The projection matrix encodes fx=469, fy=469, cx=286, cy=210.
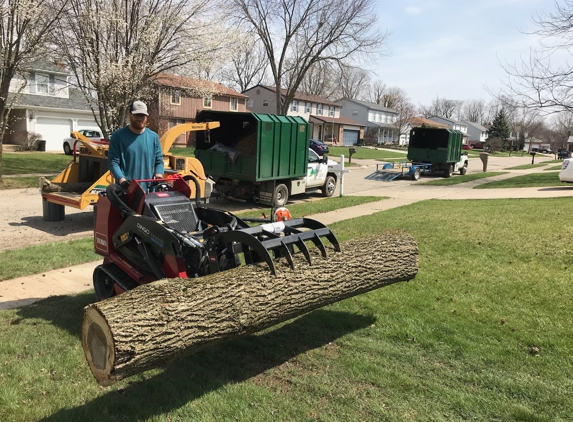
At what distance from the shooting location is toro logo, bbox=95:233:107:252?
4699 millimetres

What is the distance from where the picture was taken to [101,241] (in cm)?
476

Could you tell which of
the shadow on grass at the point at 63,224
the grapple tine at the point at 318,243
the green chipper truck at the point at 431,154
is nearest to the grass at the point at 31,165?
the shadow on grass at the point at 63,224

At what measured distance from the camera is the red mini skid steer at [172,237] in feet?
12.7

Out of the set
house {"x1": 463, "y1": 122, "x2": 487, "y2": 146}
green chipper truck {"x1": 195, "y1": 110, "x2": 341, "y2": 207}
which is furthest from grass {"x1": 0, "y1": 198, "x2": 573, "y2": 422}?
house {"x1": 463, "y1": 122, "x2": 487, "y2": 146}

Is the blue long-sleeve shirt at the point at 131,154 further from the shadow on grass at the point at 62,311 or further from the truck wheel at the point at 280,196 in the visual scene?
the truck wheel at the point at 280,196

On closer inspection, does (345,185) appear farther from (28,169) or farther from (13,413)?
(13,413)

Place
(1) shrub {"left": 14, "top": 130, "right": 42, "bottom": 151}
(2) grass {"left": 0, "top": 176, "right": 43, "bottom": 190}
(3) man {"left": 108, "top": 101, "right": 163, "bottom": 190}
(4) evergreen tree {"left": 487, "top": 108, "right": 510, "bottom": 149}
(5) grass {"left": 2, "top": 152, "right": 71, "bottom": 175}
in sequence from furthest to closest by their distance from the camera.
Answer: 1. (4) evergreen tree {"left": 487, "top": 108, "right": 510, "bottom": 149}
2. (1) shrub {"left": 14, "top": 130, "right": 42, "bottom": 151}
3. (5) grass {"left": 2, "top": 152, "right": 71, "bottom": 175}
4. (2) grass {"left": 0, "top": 176, "right": 43, "bottom": 190}
5. (3) man {"left": 108, "top": 101, "right": 163, "bottom": 190}

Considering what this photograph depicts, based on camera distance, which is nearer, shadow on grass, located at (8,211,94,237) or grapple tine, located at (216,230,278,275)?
grapple tine, located at (216,230,278,275)

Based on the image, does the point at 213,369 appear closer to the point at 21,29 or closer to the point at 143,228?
the point at 143,228

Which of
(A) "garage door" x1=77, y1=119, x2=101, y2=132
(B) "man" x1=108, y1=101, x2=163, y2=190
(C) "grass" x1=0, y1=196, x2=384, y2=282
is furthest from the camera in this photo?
(A) "garage door" x1=77, y1=119, x2=101, y2=132

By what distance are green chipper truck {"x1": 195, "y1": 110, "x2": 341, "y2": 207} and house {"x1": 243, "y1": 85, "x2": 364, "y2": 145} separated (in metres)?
39.0

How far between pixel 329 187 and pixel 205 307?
43.1ft

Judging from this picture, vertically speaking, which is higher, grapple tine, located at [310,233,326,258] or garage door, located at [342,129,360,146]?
garage door, located at [342,129,360,146]

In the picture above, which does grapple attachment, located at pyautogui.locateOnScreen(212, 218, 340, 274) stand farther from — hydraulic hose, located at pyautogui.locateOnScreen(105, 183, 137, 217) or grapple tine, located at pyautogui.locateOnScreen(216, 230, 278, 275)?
hydraulic hose, located at pyautogui.locateOnScreen(105, 183, 137, 217)
